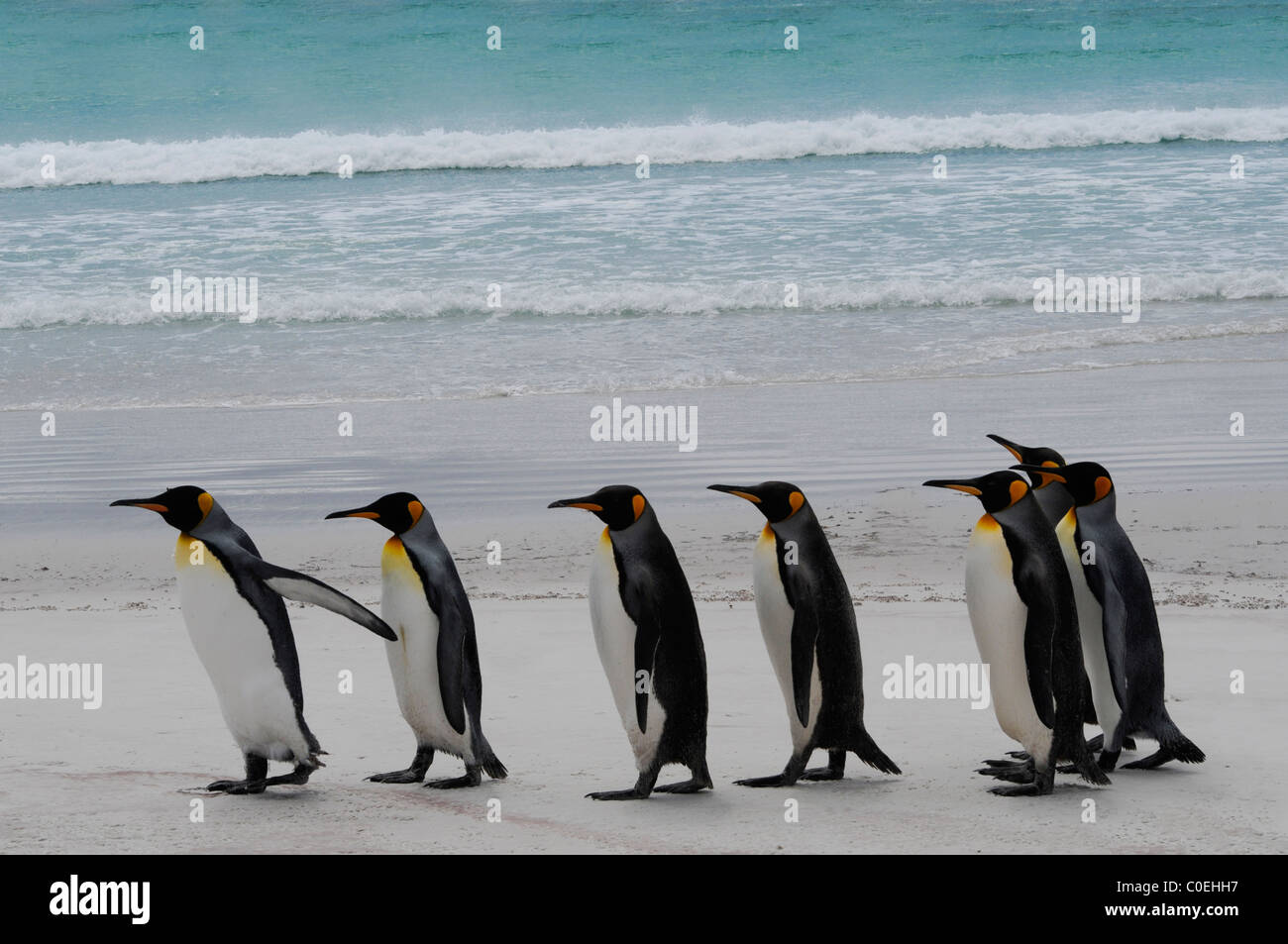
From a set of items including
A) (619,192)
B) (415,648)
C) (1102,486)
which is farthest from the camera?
(619,192)

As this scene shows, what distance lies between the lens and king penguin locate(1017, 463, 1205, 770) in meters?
4.23

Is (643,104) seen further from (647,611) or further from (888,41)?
(647,611)

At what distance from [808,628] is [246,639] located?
Result: 4.84 feet

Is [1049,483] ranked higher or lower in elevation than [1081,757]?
higher

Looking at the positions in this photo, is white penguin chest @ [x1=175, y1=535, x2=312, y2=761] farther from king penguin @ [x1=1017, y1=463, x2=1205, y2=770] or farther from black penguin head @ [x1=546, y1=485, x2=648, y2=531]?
king penguin @ [x1=1017, y1=463, x2=1205, y2=770]

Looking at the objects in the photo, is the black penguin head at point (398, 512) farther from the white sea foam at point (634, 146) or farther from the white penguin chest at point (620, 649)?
the white sea foam at point (634, 146)

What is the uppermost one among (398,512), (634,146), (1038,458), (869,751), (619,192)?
(634,146)

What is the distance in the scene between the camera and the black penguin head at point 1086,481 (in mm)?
4246

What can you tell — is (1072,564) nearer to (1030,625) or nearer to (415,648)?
(1030,625)

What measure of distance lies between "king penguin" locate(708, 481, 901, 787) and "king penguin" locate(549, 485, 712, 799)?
8.5 inches

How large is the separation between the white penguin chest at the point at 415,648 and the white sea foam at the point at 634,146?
66.2 ft

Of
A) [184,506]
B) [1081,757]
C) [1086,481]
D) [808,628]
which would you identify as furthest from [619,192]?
[1081,757]

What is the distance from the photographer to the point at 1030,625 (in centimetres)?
400
